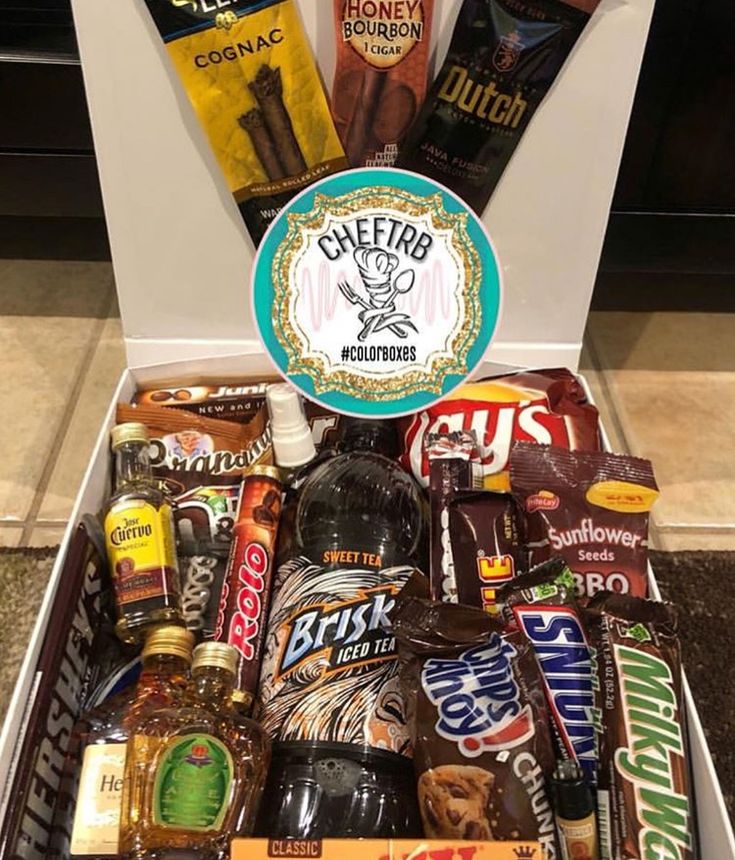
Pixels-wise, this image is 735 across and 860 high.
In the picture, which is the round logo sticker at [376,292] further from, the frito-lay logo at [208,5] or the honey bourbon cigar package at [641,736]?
the honey bourbon cigar package at [641,736]

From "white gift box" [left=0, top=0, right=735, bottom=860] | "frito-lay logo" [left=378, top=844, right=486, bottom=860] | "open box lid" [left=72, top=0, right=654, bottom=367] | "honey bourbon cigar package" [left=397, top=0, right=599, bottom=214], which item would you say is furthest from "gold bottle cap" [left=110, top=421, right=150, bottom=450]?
"frito-lay logo" [left=378, top=844, right=486, bottom=860]

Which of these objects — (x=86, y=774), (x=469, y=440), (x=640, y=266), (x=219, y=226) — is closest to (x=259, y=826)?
(x=86, y=774)

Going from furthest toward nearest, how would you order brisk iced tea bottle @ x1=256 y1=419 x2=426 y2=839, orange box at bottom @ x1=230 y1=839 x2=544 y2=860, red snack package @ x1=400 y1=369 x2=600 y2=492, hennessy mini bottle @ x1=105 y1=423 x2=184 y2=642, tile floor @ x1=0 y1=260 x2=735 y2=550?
tile floor @ x1=0 y1=260 x2=735 y2=550, red snack package @ x1=400 y1=369 x2=600 y2=492, hennessy mini bottle @ x1=105 y1=423 x2=184 y2=642, brisk iced tea bottle @ x1=256 y1=419 x2=426 y2=839, orange box at bottom @ x1=230 y1=839 x2=544 y2=860

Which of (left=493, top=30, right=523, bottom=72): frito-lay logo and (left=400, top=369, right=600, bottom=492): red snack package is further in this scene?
(left=400, top=369, right=600, bottom=492): red snack package

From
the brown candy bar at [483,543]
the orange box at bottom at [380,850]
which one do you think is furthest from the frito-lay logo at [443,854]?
the brown candy bar at [483,543]

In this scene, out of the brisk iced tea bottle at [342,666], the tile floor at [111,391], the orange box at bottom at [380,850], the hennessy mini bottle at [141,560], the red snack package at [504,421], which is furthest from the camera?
the tile floor at [111,391]

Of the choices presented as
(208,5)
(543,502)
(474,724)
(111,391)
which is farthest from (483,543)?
(111,391)

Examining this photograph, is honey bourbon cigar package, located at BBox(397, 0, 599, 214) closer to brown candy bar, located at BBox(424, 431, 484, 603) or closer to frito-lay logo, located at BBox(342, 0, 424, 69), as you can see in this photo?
frito-lay logo, located at BBox(342, 0, 424, 69)

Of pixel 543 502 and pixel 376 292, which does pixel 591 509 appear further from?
pixel 376 292
